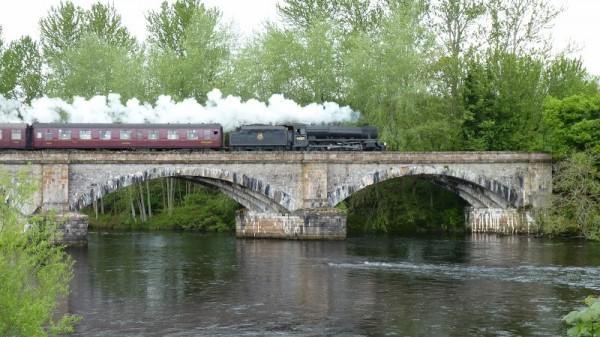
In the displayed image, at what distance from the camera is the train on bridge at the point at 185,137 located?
6366 centimetres

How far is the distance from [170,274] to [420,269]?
45.9ft

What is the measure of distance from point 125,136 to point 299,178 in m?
13.2

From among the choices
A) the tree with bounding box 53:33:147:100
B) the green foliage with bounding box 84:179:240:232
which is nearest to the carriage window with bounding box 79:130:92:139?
the green foliage with bounding box 84:179:240:232

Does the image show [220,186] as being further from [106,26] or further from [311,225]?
[106,26]

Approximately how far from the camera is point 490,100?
77.4 metres

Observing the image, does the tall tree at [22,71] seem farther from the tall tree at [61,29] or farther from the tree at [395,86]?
the tree at [395,86]

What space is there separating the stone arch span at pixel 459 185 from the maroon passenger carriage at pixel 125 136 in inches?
419

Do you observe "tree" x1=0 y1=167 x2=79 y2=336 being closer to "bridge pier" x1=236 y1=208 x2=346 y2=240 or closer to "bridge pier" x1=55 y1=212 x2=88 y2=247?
"bridge pier" x1=55 y1=212 x2=88 y2=247

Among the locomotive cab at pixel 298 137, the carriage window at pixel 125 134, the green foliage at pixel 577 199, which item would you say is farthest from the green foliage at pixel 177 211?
the green foliage at pixel 577 199

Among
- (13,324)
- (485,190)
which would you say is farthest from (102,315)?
(485,190)

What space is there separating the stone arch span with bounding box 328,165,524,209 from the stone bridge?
0.25ft

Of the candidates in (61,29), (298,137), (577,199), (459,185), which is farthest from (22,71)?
(577,199)

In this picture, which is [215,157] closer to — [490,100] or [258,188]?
[258,188]

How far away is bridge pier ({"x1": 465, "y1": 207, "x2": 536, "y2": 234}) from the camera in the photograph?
232 ft
